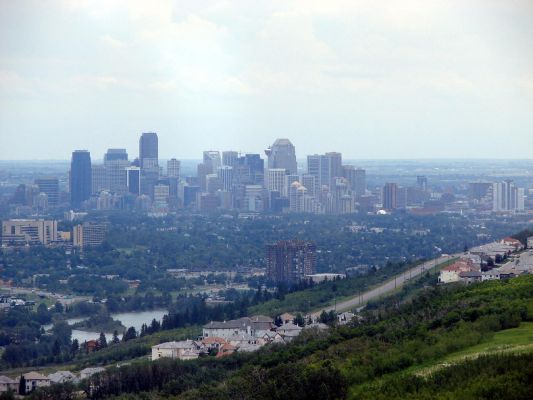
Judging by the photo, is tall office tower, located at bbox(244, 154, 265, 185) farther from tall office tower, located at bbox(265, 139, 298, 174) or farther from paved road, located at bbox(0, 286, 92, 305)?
paved road, located at bbox(0, 286, 92, 305)

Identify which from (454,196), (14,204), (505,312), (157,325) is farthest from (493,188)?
(505,312)

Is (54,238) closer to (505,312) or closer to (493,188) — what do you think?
(493,188)

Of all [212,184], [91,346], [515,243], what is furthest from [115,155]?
[91,346]

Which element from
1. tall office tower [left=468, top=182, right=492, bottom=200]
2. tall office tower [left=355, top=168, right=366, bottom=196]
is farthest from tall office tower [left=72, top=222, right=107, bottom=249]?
tall office tower [left=355, top=168, right=366, bottom=196]

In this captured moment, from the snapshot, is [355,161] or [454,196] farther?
[355,161]

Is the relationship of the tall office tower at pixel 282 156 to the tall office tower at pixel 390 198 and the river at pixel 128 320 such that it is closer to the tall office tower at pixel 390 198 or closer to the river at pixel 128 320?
the tall office tower at pixel 390 198

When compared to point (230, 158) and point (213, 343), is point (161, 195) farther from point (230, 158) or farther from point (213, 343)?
point (213, 343)
